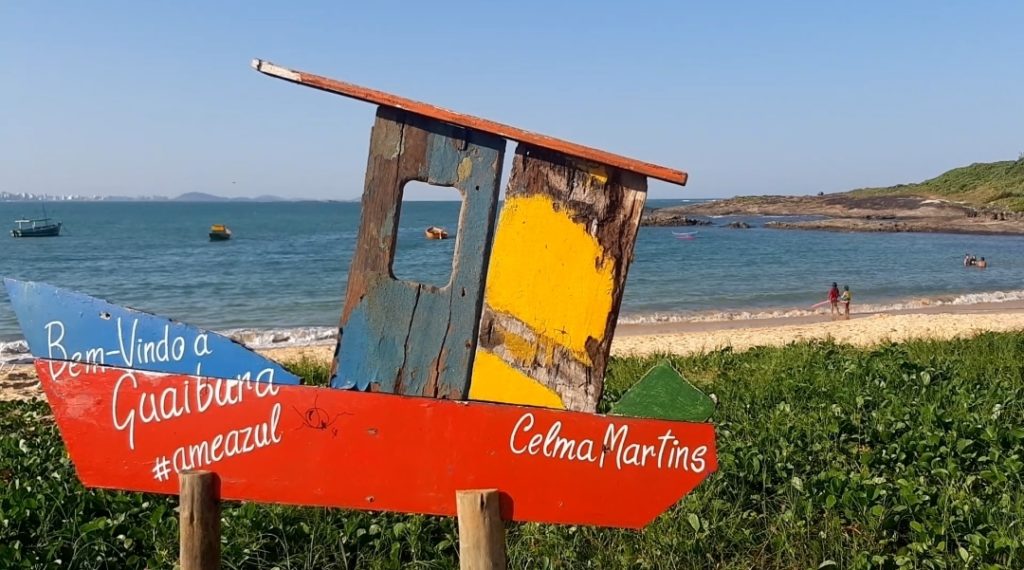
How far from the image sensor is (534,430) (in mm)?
2275

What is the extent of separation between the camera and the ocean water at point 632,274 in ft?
67.8

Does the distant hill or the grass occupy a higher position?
the distant hill

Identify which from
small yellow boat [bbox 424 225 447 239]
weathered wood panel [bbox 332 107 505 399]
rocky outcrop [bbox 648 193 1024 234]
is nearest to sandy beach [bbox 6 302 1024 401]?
weathered wood panel [bbox 332 107 505 399]

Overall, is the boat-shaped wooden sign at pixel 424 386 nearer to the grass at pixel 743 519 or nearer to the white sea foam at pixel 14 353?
the grass at pixel 743 519

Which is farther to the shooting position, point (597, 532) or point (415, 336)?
point (597, 532)

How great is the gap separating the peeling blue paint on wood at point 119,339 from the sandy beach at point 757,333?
8.75 metres

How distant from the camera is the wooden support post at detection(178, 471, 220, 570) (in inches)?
90.7

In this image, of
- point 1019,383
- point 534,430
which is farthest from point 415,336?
point 1019,383

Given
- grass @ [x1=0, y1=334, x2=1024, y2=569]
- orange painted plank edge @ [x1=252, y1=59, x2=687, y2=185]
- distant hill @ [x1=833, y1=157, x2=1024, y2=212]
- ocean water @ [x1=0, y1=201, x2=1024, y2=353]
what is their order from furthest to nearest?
distant hill @ [x1=833, y1=157, x2=1024, y2=212] < ocean water @ [x1=0, y1=201, x2=1024, y2=353] < grass @ [x1=0, y1=334, x2=1024, y2=569] < orange painted plank edge @ [x1=252, y1=59, x2=687, y2=185]

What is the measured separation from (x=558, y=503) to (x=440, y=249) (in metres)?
44.4

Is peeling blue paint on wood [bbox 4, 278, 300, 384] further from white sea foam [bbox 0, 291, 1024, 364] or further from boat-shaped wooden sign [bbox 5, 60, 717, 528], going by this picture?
white sea foam [bbox 0, 291, 1024, 364]

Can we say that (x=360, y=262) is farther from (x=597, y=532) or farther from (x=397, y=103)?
(x=597, y=532)

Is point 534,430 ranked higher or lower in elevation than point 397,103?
lower

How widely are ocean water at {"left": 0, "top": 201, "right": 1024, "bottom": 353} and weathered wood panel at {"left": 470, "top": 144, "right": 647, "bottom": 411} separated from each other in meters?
13.9
